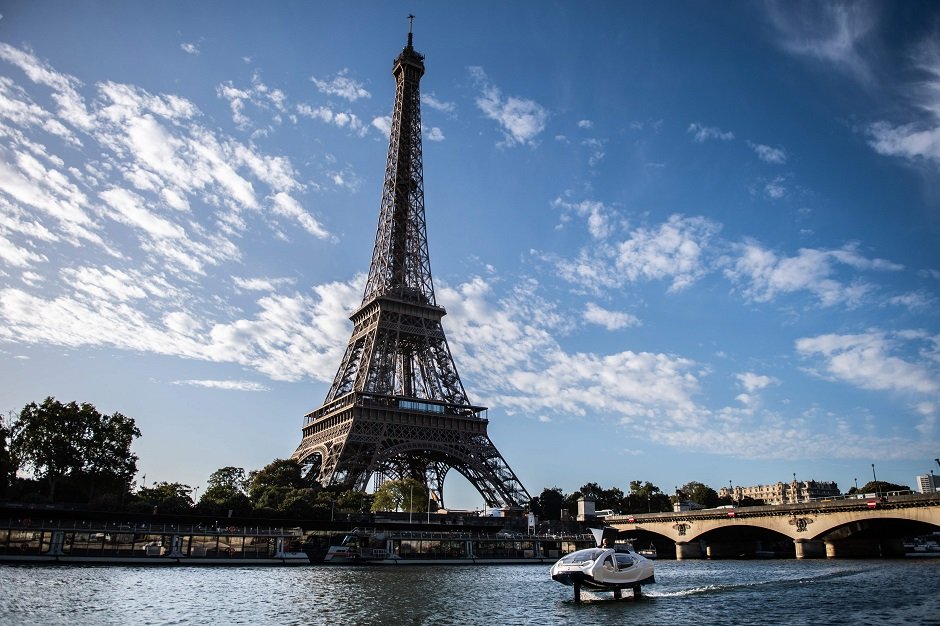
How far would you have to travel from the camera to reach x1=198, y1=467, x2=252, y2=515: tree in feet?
259

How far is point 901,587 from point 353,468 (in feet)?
220

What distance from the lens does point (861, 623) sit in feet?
89.7

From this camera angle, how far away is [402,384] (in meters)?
113

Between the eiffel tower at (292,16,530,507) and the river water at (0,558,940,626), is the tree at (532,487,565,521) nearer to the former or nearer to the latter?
the eiffel tower at (292,16,530,507)

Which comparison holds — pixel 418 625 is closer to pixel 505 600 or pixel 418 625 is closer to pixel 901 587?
pixel 505 600

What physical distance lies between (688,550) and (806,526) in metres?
23.6

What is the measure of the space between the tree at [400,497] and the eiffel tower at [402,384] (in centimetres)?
361

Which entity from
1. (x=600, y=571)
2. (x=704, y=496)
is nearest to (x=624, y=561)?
(x=600, y=571)

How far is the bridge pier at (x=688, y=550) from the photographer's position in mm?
99550

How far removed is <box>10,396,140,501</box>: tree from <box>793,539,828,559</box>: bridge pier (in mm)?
80513

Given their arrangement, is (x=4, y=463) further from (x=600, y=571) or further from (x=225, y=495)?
(x=600, y=571)

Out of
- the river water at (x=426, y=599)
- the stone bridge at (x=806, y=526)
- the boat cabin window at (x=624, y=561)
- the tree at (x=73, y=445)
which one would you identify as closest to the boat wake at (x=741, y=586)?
the river water at (x=426, y=599)

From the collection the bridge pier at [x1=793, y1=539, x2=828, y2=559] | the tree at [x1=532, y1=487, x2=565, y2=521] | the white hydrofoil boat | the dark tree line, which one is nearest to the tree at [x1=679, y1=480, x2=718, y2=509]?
the tree at [x1=532, y1=487, x2=565, y2=521]

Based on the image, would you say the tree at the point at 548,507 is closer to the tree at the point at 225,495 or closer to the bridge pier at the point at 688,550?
the bridge pier at the point at 688,550
